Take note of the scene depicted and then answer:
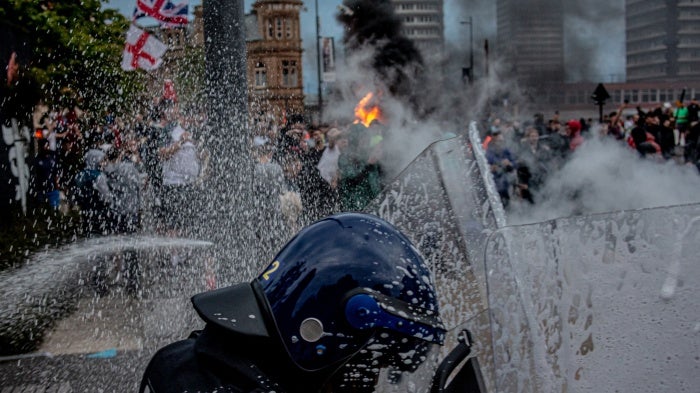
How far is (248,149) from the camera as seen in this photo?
15.5 ft

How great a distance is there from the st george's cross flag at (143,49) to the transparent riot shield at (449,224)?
8.01 m

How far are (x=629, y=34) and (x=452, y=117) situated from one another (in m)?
6.86

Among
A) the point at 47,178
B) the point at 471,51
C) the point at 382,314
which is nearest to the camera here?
the point at 382,314

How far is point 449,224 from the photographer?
6.43 feet

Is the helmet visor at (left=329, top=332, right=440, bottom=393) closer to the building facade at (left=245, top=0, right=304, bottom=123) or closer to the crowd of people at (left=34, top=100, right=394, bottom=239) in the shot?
the crowd of people at (left=34, top=100, right=394, bottom=239)

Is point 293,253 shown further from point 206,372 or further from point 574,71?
point 574,71

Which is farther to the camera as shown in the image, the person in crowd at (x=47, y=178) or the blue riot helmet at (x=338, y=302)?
the person in crowd at (x=47, y=178)

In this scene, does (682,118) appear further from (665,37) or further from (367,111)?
(665,37)

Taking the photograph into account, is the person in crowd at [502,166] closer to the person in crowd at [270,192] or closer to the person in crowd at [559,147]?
the person in crowd at [559,147]

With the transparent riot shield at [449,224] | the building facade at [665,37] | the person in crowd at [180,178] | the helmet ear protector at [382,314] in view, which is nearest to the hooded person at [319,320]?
the helmet ear protector at [382,314]

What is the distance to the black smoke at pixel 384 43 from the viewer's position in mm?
27625

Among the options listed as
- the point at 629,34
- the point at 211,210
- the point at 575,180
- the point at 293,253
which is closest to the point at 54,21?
the point at 575,180

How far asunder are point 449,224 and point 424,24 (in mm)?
34271

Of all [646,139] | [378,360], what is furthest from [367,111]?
[378,360]
